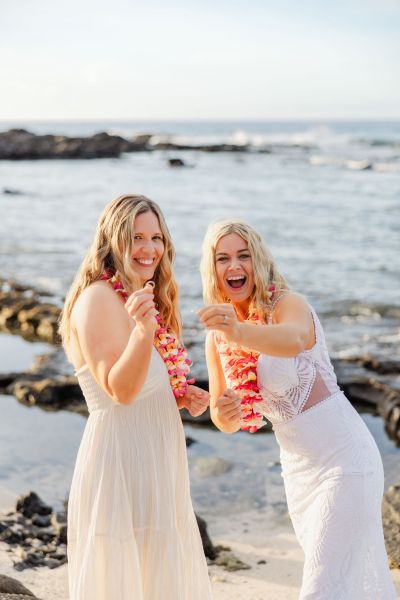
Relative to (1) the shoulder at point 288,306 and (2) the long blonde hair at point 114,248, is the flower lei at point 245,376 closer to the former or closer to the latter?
(1) the shoulder at point 288,306

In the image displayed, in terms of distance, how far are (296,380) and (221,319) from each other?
25.8 inches

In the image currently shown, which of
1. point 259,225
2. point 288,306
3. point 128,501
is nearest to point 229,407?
point 288,306

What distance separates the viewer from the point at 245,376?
156 inches

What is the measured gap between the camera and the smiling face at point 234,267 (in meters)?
4.02

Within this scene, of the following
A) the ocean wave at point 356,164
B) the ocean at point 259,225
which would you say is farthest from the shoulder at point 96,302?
the ocean wave at point 356,164

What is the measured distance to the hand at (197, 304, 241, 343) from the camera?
3414mm

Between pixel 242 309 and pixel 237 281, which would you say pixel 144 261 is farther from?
pixel 242 309

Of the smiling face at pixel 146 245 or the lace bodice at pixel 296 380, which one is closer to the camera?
the smiling face at pixel 146 245

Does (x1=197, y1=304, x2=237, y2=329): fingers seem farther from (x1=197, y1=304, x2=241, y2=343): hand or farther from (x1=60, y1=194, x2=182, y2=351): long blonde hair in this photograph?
(x1=60, y1=194, x2=182, y2=351): long blonde hair

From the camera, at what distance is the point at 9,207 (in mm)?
32406

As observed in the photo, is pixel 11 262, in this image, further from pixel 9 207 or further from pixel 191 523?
pixel 191 523

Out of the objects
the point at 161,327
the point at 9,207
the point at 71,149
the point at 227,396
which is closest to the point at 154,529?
the point at 227,396

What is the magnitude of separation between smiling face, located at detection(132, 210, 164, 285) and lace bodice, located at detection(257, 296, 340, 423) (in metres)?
0.67

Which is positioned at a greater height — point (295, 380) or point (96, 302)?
point (96, 302)
